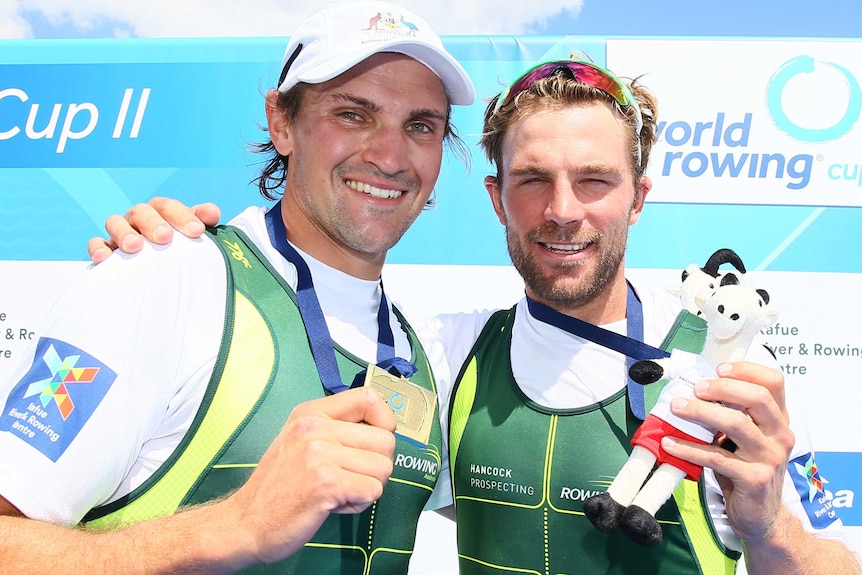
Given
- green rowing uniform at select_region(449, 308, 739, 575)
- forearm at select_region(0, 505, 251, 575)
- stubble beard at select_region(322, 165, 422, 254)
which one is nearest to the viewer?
forearm at select_region(0, 505, 251, 575)

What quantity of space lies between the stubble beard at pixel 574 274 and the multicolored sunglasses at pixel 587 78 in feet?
1.28

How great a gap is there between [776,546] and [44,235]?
3202 millimetres

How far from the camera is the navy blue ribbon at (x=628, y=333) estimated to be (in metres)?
1.64

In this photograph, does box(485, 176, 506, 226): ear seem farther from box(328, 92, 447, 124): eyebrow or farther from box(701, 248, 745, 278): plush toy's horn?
box(701, 248, 745, 278): plush toy's horn

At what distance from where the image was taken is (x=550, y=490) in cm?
163

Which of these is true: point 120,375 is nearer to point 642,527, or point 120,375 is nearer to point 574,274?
point 642,527

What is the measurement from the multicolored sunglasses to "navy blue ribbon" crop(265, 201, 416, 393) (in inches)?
33.2

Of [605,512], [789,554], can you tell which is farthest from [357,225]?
[789,554]

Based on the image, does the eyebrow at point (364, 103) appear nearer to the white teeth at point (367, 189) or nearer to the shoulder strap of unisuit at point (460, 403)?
the white teeth at point (367, 189)

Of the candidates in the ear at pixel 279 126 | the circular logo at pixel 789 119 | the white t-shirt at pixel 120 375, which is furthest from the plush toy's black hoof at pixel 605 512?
the circular logo at pixel 789 119

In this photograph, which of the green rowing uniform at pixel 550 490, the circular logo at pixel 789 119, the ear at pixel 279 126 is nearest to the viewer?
the green rowing uniform at pixel 550 490

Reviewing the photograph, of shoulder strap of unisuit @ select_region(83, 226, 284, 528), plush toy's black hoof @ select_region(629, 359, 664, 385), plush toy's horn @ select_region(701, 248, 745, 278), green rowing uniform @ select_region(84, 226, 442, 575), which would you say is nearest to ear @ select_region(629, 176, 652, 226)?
plush toy's horn @ select_region(701, 248, 745, 278)

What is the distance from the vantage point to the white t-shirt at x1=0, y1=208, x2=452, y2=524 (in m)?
1.16

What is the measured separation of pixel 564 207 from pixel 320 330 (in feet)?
2.35
